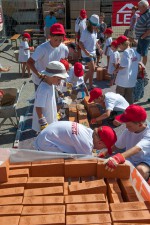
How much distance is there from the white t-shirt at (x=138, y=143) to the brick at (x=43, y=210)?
1.35 meters

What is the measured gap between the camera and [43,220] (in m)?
2.26

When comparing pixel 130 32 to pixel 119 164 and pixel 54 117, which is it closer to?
pixel 54 117

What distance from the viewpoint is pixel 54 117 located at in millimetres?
4504

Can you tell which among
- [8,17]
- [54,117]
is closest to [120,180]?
[54,117]

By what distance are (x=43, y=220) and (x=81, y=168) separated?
76 cm

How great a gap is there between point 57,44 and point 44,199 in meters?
3.36

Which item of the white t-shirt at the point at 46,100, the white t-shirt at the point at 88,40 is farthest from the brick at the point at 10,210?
the white t-shirt at the point at 88,40

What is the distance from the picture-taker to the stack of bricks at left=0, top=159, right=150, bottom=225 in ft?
7.46

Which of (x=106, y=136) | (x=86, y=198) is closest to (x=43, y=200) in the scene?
(x=86, y=198)

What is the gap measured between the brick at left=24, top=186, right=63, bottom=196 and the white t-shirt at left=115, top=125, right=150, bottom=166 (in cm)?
117

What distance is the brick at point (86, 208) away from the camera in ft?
7.64

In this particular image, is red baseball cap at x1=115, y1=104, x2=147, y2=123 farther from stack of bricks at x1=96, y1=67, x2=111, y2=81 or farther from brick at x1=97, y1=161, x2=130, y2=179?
stack of bricks at x1=96, y1=67, x2=111, y2=81

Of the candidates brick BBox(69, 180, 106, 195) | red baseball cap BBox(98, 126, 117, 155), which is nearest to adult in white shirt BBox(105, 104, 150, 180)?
red baseball cap BBox(98, 126, 117, 155)

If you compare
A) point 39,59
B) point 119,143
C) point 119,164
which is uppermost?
point 39,59
